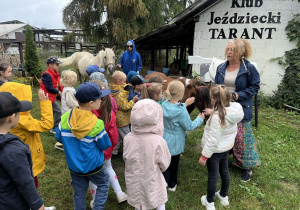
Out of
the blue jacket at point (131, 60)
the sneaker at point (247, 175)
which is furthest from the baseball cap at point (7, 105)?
the blue jacket at point (131, 60)

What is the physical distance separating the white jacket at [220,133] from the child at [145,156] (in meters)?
0.55

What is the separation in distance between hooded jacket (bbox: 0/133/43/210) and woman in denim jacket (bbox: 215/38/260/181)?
8.04 ft

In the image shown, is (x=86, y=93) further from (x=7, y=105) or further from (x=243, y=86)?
(x=243, y=86)

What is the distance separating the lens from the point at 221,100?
7.08 feet

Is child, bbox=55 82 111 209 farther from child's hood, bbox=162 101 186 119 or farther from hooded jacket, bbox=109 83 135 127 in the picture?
hooded jacket, bbox=109 83 135 127

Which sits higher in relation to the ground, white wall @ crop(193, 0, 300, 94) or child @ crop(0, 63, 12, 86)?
white wall @ crop(193, 0, 300, 94)

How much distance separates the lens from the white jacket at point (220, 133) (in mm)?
2143

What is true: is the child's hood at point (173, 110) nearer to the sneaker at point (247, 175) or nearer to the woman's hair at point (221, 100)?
the woman's hair at point (221, 100)

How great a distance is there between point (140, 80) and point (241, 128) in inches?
65.3

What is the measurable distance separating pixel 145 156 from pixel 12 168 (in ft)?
3.25

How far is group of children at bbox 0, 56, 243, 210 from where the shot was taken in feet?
4.39

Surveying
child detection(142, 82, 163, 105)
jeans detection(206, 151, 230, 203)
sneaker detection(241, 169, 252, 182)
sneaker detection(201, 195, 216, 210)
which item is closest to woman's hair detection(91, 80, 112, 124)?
child detection(142, 82, 163, 105)

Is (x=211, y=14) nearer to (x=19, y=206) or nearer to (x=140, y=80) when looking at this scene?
(x=140, y=80)

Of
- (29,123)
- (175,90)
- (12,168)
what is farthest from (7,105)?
(175,90)
